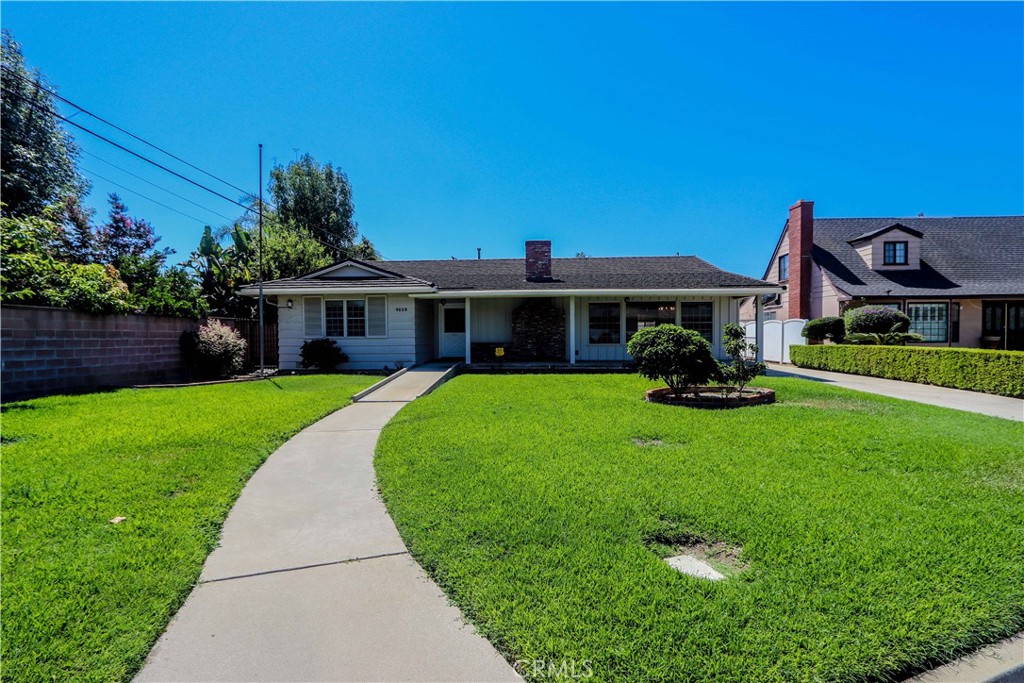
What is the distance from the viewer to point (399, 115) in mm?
14156

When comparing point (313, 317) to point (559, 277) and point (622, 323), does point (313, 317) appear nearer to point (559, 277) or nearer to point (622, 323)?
point (559, 277)

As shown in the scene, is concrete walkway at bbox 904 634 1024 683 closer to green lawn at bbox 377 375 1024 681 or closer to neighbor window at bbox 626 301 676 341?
green lawn at bbox 377 375 1024 681

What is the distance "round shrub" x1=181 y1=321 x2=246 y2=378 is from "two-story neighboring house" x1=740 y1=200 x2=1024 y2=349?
899 inches

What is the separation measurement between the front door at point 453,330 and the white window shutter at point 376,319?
2.52 meters

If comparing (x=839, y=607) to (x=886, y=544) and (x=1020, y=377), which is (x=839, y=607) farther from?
(x=1020, y=377)

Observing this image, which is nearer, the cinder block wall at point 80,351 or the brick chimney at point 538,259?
the cinder block wall at point 80,351

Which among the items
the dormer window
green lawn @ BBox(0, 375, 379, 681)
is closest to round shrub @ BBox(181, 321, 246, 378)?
green lawn @ BBox(0, 375, 379, 681)

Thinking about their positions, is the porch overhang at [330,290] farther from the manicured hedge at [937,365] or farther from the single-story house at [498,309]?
the manicured hedge at [937,365]

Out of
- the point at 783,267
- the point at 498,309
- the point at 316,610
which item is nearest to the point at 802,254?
the point at 783,267

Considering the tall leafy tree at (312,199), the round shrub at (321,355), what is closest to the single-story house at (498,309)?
the round shrub at (321,355)

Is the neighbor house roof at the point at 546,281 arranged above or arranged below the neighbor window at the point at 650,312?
above

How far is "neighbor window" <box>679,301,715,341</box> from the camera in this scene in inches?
615

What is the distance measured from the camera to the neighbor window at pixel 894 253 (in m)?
20.4

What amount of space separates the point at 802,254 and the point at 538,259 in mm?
13109
